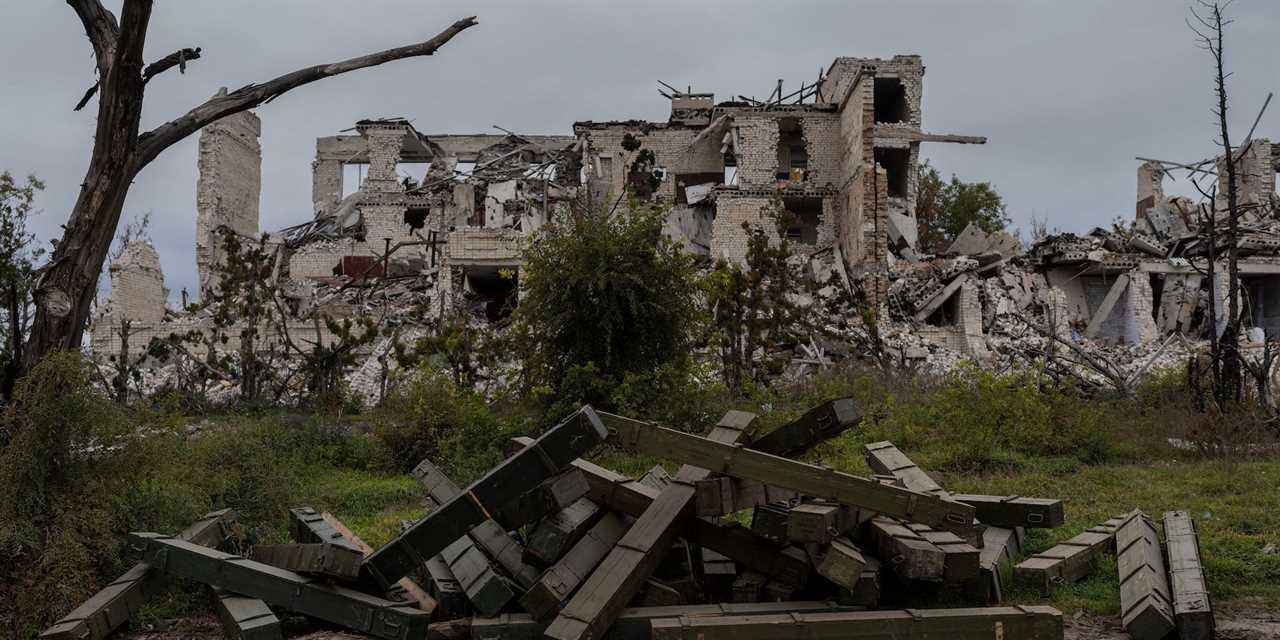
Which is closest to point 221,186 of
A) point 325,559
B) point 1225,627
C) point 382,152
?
point 382,152

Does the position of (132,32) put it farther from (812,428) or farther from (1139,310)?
(1139,310)

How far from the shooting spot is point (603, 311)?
1178 cm

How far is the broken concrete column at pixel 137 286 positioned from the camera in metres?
26.5

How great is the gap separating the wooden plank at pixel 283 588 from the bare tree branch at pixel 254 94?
3340 mm

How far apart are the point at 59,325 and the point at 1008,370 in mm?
16950

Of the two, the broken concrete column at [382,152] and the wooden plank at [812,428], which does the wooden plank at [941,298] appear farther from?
the wooden plank at [812,428]

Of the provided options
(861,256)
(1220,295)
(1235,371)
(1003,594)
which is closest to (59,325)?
(1003,594)

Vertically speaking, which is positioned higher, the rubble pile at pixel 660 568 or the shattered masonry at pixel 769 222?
the shattered masonry at pixel 769 222

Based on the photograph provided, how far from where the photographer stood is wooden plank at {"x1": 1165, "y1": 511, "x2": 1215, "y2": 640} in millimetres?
4953

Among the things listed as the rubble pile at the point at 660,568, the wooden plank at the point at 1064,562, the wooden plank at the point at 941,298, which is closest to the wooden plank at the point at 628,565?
the rubble pile at the point at 660,568

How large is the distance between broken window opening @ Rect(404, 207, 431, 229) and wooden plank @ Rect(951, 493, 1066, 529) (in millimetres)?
30261

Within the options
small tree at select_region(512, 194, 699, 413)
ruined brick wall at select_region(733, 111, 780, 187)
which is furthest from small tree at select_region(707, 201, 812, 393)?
ruined brick wall at select_region(733, 111, 780, 187)

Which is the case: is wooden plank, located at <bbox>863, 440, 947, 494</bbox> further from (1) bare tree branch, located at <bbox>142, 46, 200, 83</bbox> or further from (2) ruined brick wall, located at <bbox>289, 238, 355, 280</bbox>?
(2) ruined brick wall, located at <bbox>289, 238, 355, 280</bbox>

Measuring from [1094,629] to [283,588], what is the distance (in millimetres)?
4510
